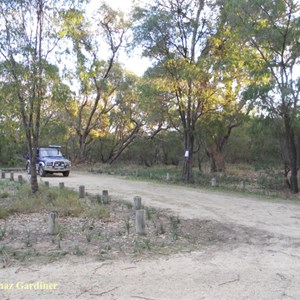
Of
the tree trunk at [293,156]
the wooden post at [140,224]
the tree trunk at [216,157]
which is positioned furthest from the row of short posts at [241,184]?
the wooden post at [140,224]

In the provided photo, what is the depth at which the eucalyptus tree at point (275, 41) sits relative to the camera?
48.3 feet

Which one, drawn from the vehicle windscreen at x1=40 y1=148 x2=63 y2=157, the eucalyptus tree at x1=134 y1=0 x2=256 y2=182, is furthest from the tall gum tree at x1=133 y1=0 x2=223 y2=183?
the vehicle windscreen at x1=40 y1=148 x2=63 y2=157

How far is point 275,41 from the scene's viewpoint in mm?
15406

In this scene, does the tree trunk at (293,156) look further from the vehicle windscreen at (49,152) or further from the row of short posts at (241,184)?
the vehicle windscreen at (49,152)

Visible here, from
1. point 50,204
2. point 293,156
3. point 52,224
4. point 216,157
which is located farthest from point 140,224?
point 216,157

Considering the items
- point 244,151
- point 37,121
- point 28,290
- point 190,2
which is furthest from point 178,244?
point 244,151

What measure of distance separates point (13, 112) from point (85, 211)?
4495 millimetres

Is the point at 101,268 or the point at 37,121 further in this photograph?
the point at 37,121

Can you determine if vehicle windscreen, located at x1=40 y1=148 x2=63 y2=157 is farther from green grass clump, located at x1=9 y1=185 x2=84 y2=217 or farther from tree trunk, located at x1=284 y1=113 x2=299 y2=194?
tree trunk, located at x1=284 y1=113 x2=299 y2=194

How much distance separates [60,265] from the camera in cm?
557

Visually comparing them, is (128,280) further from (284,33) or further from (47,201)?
(284,33)

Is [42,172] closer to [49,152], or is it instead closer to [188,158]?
[49,152]

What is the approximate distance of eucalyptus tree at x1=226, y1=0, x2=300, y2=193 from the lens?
1473 cm

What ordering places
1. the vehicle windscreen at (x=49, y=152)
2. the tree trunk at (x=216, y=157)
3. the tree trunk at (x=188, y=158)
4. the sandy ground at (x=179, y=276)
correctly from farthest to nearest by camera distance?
1. the tree trunk at (x=216, y=157)
2. the vehicle windscreen at (x=49, y=152)
3. the tree trunk at (x=188, y=158)
4. the sandy ground at (x=179, y=276)
